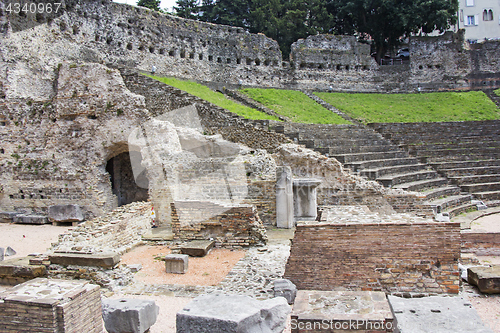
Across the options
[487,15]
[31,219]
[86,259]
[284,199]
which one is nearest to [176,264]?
[86,259]

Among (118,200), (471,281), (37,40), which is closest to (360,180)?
(471,281)

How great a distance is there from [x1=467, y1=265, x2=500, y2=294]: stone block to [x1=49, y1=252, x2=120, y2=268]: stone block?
638 centimetres

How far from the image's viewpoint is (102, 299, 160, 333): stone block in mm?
4734

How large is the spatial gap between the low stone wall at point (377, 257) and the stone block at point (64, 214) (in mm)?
11027

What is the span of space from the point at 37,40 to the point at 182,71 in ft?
28.8

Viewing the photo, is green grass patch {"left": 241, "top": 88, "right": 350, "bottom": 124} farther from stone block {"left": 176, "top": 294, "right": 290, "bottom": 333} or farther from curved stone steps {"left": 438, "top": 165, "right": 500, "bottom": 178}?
stone block {"left": 176, "top": 294, "right": 290, "bottom": 333}

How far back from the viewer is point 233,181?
38.5 feet

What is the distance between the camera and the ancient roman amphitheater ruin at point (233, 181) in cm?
473

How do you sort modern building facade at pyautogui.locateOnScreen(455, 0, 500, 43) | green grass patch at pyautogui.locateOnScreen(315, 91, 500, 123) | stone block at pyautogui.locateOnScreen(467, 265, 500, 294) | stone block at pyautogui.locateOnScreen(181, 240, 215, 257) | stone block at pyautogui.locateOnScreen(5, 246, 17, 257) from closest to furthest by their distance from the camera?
1. stone block at pyautogui.locateOnScreen(467, 265, 500, 294)
2. stone block at pyautogui.locateOnScreen(181, 240, 215, 257)
3. stone block at pyautogui.locateOnScreen(5, 246, 17, 257)
4. green grass patch at pyautogui.locateOnScreen(315, 91, 500, 123)
5. modern building facade at pyautogui.locateOnScreen(455, 0, 500, 43)

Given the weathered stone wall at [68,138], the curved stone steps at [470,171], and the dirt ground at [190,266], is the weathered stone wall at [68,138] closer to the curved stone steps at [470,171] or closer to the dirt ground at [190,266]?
the dirt ground at [190,266]

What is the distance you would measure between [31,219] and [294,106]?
1433 centimetres

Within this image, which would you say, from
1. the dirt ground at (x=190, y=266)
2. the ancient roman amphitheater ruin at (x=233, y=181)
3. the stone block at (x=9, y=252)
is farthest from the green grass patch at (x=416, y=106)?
the stone block at (x=9, y=252)

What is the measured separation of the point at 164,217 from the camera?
1253 centimetres

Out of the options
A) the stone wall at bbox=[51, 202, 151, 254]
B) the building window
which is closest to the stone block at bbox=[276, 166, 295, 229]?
the stone wall at bbox=[51, 202, 151, 254]
